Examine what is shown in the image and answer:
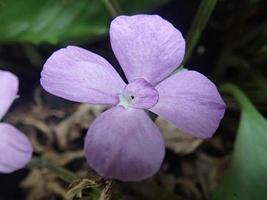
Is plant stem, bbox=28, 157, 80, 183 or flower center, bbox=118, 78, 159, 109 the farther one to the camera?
plant stem, bbox=28, 157, 80, 183

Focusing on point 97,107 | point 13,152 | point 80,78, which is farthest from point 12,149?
point 97,107

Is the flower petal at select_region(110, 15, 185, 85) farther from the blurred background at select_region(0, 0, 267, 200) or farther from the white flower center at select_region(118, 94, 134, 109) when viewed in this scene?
the blurred background at select_region(0, 0, 267, 200)

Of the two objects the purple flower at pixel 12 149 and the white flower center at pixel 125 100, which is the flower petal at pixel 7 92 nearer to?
the purple flower at pixel 12 149

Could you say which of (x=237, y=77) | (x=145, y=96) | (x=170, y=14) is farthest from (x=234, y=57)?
(x=145, y=96)

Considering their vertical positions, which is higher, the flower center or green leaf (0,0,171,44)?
the flower center

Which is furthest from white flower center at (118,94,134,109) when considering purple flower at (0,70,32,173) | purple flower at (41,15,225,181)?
purple flower at (0,70,32,173)

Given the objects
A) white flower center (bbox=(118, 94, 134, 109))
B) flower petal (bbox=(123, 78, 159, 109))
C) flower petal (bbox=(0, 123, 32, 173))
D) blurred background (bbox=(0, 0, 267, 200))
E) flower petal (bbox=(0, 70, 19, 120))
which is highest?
flower petal (bbox=(123, 78, 159, 109))

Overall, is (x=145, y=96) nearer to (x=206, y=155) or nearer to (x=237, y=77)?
(x=206, y=155)
